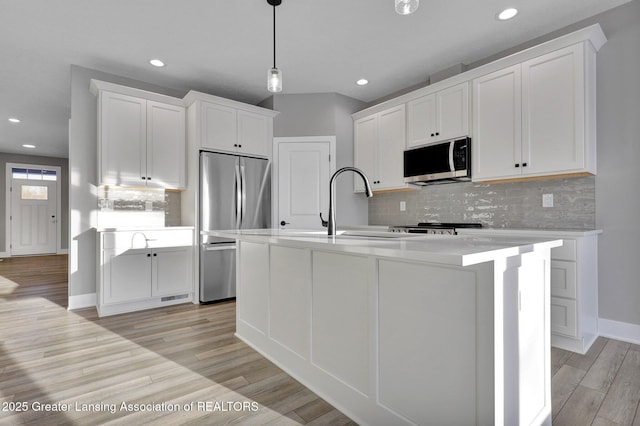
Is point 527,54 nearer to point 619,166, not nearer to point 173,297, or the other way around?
point 619,166

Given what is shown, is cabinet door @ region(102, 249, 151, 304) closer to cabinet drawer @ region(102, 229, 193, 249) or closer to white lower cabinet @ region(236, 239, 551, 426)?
cabinet drawer @ region(102, 229, 193, 249)

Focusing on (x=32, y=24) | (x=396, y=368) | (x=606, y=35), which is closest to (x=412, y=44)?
(x=606, y=35)

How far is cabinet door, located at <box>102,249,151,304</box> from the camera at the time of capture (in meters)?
3.35

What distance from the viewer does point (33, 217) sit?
326 inches

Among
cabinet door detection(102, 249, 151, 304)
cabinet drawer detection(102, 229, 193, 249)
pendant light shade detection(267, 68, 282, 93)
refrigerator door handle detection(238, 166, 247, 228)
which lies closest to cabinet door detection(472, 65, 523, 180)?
pendant light shade detection(267, 68, 282, 93)

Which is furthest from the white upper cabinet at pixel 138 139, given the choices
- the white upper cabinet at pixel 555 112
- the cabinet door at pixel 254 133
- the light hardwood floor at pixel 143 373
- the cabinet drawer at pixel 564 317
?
the cabinet drawer at pixel 564 317

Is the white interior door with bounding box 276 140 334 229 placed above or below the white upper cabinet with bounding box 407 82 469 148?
below

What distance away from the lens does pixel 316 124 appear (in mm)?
4516

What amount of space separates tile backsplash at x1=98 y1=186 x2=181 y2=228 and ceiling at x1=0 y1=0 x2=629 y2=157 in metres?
1.37

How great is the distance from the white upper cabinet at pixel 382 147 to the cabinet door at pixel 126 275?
2.81 metres

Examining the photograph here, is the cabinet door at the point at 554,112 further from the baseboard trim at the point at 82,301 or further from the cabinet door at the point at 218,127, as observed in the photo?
the baseboard trim at the point at 82,301

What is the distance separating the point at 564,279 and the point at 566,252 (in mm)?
204

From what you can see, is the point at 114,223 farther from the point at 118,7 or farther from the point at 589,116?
the point at 589,116

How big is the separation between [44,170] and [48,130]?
9.81ft
